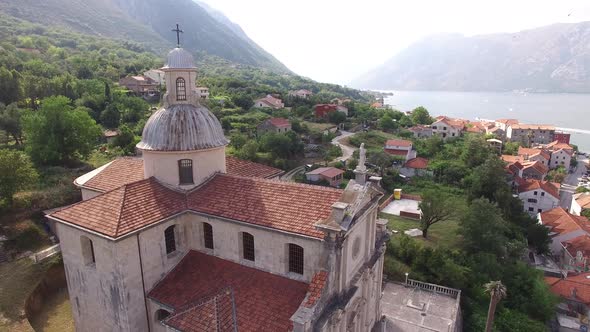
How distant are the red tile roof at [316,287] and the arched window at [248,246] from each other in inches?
162

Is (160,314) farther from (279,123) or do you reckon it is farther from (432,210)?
(279,123)

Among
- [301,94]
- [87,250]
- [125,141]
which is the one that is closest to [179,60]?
[87,250]

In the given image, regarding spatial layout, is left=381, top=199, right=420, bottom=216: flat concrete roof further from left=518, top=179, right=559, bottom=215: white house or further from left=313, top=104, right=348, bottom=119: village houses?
left=313, top=104, right=348, bottom=119: village houses

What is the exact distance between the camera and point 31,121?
45.2 metres

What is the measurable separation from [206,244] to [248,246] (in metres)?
2.90

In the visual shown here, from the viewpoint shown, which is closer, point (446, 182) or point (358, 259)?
point (358, 259)

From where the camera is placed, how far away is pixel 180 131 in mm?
20234

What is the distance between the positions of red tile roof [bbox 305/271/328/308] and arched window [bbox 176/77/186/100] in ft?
44.0

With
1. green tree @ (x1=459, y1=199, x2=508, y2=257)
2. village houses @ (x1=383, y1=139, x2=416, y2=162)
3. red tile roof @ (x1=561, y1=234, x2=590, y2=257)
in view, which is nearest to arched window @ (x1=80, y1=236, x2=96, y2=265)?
green tree @ (x1=459, y1=199, x2=508, y2=257)

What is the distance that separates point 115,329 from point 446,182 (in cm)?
6424

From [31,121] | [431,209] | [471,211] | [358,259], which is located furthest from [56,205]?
[471,211]

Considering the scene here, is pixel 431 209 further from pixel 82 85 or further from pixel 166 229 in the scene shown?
pixel 82 85

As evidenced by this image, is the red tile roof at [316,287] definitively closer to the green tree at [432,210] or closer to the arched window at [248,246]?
the arched window at [248,246]

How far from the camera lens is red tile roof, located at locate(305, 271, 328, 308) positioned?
49.4 ft
